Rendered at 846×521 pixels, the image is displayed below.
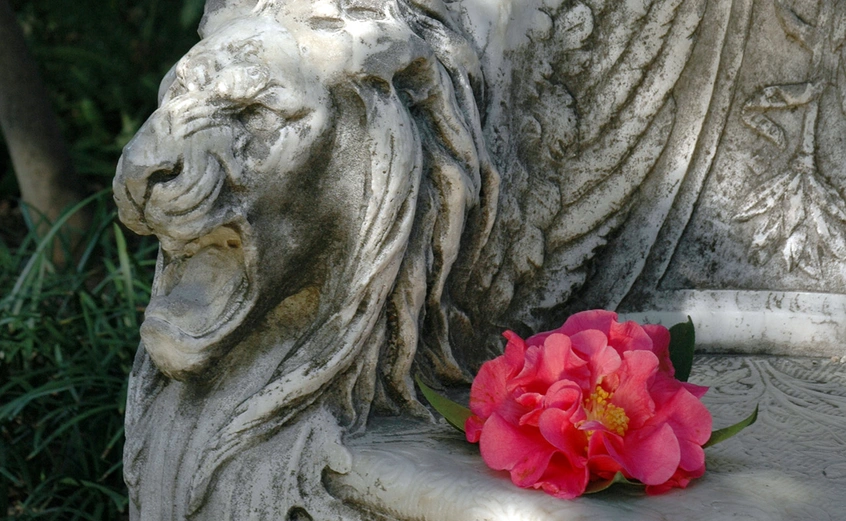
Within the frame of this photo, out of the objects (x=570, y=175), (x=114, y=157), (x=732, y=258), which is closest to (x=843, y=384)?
(x=732, y=258)

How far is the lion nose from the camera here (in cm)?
153

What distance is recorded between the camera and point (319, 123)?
1.58 metres

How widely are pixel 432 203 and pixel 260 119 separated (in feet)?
0.95

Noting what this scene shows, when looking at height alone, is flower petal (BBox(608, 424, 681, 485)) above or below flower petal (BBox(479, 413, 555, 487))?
above

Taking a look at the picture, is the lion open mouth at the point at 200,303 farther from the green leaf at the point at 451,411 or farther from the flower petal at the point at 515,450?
the flower petal at the point at 515,450

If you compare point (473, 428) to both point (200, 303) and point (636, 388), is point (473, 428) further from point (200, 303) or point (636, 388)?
point (200, 303)

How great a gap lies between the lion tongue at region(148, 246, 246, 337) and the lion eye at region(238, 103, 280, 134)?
20 centimetres

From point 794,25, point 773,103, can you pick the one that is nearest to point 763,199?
point 773,103

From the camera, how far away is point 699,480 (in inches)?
58.9

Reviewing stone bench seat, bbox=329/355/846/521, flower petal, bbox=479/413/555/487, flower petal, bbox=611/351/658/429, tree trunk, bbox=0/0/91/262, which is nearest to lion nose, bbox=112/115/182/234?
stone bench seat, bbox=329/355/846/521

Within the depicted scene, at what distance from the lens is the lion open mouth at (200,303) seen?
1.59m

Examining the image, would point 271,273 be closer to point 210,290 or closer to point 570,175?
point 210,290

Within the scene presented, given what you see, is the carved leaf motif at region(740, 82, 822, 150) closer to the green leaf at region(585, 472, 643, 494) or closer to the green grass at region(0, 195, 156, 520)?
the green leaf at region(585, 472, 643, 494)

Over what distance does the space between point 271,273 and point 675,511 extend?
2.20 feet
